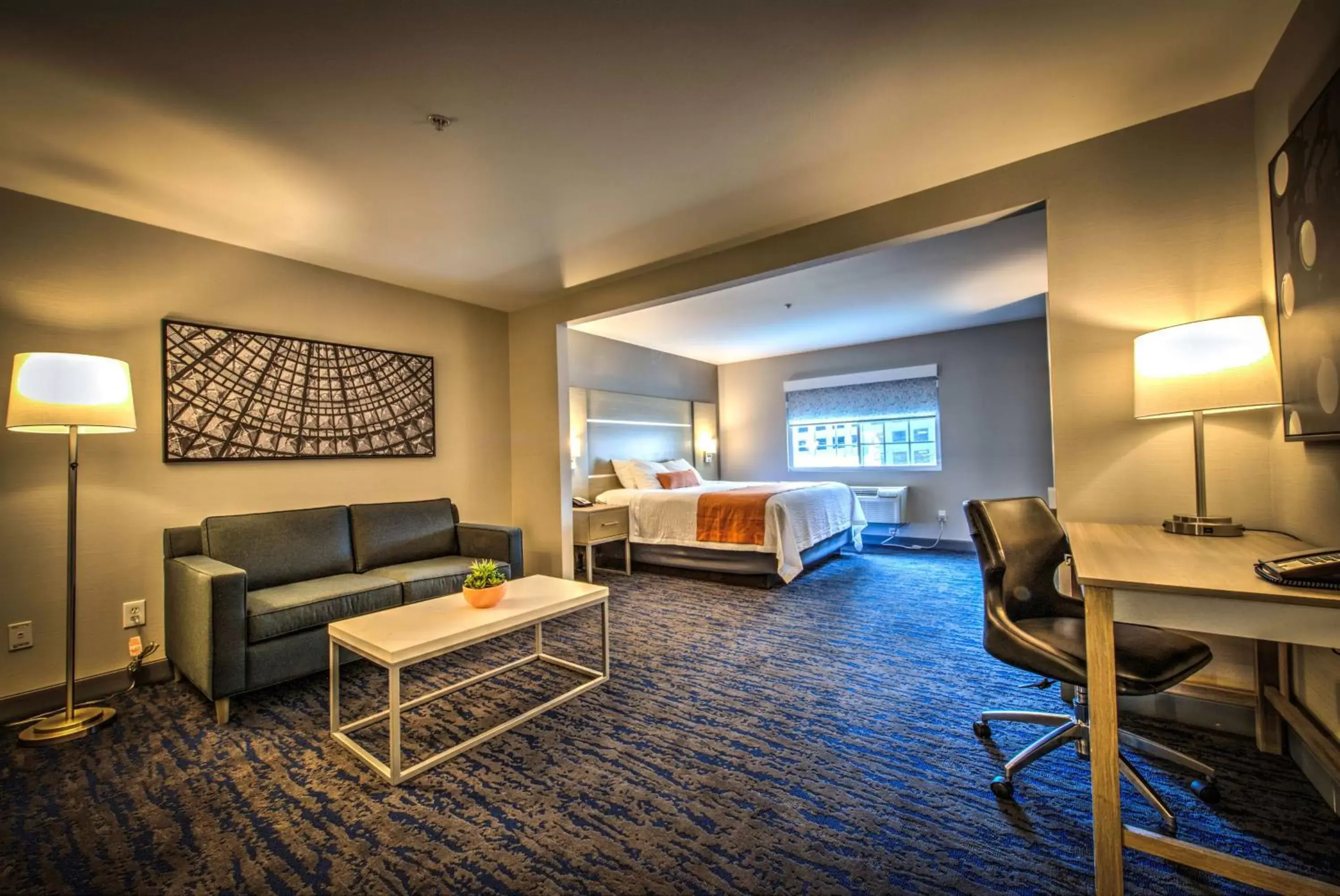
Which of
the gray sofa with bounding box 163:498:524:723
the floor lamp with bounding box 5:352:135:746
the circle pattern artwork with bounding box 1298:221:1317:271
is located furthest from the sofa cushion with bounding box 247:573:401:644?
the circle pattern artwork with bounding box 1298:221:1317:271

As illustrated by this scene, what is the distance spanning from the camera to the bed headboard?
5.35m

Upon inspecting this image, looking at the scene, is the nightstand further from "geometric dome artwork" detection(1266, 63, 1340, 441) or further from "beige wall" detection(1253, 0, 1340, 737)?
"geometric dome artwork" detection(1266, 63, 1340, 441)

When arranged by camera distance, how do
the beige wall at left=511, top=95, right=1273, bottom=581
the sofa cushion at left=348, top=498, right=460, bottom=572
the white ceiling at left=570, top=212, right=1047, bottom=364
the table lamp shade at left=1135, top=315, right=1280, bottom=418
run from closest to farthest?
the table lamp shade at left=1135, top=315, right=1280, bottom=418, the beige wall at left=511, top=95, right=1273, bottom=581, the sofa cushion at left=348, top=498, right=460, bottom=572, the white ceiling at left=570, top=212, right=1047, bottom=364

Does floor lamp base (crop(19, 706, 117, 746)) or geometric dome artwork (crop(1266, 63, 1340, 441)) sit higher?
geometric dome artwork (crop(1266, 63, 1340, 441))

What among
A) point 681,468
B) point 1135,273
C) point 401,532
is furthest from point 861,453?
point 401,532

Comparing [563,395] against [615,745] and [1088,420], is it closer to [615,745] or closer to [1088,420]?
[615,745]

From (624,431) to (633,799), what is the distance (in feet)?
14.7

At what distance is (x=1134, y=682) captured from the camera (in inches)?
56.1

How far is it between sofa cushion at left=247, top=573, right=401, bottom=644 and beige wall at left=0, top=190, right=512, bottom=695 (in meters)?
0.68

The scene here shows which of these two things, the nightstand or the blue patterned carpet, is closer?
the blue patterned carpet

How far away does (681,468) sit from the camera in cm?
625

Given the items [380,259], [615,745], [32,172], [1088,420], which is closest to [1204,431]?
[1088,420]

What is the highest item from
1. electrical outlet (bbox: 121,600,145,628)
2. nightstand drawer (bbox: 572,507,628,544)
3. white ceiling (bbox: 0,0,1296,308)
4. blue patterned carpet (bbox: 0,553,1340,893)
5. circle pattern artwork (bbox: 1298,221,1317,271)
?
white ceiling (bbox: 0,0,1296,308)

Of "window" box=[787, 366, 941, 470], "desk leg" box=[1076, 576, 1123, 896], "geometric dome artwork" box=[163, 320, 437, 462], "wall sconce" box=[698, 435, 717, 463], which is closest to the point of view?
"desk leg" box=[1076, 576, 1123, 896]
